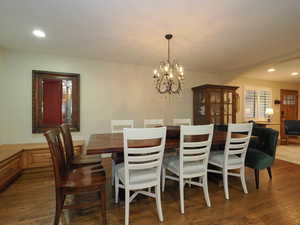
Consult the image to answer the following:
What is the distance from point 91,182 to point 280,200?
2448 mm

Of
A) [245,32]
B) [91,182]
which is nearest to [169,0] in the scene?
[245,32]

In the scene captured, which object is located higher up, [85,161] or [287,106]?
[287,106]

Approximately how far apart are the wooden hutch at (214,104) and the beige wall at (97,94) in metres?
0.33

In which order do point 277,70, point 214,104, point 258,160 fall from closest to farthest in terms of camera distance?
point 258,160 → point 214,104 → point 277,70

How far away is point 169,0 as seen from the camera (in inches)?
65.0

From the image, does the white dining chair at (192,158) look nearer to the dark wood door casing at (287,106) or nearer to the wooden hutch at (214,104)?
the wooden hutch at (214,104)

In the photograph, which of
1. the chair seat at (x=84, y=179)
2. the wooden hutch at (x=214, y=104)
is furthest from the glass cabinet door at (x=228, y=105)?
the chair seat at (x=84, y=179)

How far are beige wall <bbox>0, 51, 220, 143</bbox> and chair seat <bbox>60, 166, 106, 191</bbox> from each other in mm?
2002

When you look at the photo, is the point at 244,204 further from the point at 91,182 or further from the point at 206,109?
the point at 206,109

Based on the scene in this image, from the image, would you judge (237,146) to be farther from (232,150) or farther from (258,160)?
(258,160)

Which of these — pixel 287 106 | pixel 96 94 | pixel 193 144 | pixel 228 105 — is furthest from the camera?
pixel 287 106

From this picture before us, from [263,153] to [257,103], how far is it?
380 centimetres

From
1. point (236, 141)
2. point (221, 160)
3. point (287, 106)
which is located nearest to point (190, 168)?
point (221, 160)

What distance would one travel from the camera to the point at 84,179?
1.56 metres
